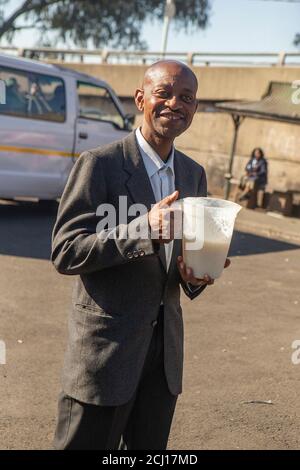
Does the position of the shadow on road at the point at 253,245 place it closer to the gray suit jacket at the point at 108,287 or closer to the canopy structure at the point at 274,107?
the canopy structure at the point at 274,107

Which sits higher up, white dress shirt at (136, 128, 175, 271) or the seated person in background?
white dress shirt at (136, 128, 175, 271)

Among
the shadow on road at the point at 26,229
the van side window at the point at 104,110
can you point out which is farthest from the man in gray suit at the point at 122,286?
the van side window at the point at 104,110

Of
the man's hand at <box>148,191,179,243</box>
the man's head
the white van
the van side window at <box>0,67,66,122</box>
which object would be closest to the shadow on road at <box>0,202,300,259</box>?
the white van

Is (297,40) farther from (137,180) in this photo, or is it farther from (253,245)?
(137,180)

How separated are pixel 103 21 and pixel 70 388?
42877mm

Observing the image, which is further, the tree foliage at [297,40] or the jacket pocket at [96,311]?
the tree foliage at [297,40]

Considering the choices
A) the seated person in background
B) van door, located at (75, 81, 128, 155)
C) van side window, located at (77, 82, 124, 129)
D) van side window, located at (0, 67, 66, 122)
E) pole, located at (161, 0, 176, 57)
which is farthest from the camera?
pole, located at (161, 0, 176, 57)

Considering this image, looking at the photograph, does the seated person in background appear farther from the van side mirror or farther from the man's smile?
the man's smile

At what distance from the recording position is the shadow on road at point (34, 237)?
29.8 ft

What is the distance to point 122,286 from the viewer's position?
Result: 235 centimetres

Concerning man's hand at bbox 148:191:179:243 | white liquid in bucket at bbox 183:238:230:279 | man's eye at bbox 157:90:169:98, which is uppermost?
man's eye at bbox 157:90:169:98

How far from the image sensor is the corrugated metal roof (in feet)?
50.3

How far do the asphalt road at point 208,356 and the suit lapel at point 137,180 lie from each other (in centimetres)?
206

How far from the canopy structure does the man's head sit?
13082mm
